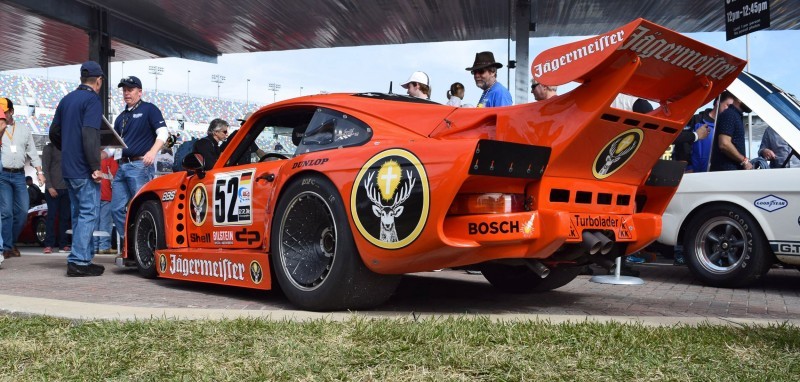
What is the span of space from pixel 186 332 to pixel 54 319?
0.90 metres

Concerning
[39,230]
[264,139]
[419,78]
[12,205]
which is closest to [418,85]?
[419,78]

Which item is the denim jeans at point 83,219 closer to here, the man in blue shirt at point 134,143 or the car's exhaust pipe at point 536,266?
the man in blue shirt at point 134,143

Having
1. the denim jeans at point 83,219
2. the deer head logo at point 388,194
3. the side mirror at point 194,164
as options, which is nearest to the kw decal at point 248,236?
the side mirror at point 194,164

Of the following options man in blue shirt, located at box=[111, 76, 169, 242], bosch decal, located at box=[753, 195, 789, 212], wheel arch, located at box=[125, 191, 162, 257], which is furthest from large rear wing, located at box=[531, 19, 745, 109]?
man in blue shirt, located at box=[111, 76, 169, 242]

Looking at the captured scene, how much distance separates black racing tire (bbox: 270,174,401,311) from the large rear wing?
1354 millimetres

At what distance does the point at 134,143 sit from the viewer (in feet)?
23.9

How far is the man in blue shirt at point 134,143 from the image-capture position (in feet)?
23.7

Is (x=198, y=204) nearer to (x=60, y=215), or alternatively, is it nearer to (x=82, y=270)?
(x=82, y=270)

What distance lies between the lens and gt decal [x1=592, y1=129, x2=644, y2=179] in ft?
12.8

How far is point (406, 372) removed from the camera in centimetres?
264

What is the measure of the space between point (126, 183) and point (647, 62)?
213 inches

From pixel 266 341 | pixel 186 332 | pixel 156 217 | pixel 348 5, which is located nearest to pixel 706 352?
pixel 266 341

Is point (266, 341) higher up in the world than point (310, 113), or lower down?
lower down

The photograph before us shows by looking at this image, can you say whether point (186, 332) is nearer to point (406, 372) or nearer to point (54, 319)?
point (54, 319)
